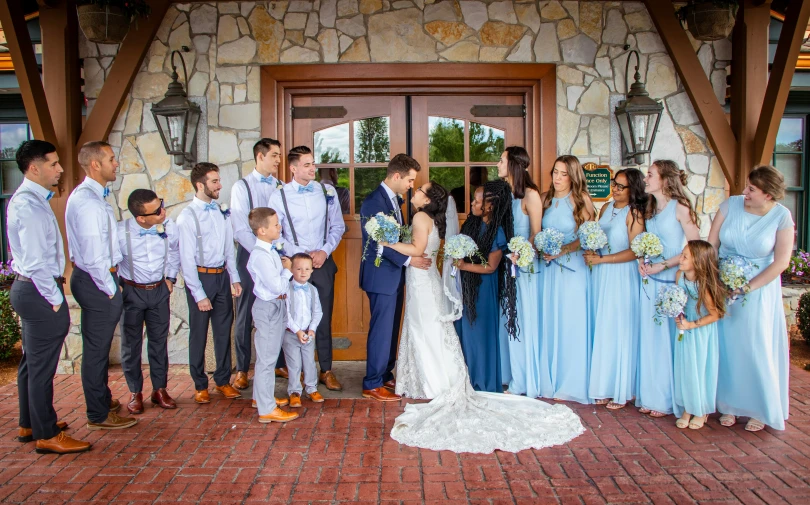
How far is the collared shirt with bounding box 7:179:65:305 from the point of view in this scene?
4168 mm

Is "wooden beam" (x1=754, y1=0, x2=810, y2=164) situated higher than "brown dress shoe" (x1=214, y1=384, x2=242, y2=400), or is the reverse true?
"wooden beam" (x1=754, y1=0, x2=810, y2=164)

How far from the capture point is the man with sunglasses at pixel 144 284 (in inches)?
194

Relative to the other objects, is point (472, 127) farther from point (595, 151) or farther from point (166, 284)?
point (166, 284)

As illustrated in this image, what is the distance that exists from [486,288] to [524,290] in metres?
0.32

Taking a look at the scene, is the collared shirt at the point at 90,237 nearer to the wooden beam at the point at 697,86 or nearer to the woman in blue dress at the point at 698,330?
the woman in blue dress at the point at 698,330

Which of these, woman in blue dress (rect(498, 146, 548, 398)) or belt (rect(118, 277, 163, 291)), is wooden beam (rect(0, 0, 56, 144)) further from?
woman in blue dress (rect(498, 146, 548, 398))

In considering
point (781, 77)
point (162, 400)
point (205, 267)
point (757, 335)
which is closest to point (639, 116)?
point (781, 77)

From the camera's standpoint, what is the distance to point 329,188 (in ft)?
19.1

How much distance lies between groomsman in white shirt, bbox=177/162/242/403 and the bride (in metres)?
1.49

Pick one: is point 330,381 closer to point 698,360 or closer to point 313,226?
point 313,226

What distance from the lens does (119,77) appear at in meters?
6.39

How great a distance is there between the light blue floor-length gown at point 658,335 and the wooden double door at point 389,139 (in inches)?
91.2

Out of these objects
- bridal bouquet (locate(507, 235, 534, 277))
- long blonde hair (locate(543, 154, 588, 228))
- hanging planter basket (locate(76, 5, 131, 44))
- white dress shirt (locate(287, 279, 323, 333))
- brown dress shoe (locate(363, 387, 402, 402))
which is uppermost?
hanging planter basket (locate(76, 5, 131, 44))

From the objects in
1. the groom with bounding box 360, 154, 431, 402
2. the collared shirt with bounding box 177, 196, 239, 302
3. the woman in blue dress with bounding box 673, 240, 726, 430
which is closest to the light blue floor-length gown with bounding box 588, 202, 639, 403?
the woman in blue dress with bounding box 673, 240, 726, 430
